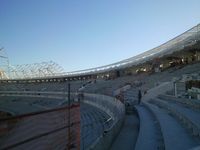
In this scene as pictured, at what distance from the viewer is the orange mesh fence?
12.3ft

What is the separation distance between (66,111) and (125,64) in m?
61.4

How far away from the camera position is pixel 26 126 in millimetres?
4160

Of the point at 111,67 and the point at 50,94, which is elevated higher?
the point at 111,67

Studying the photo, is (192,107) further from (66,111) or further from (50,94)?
(50,94)

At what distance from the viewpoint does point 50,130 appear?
4.09m

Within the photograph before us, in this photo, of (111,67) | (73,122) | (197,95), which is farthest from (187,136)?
(111,67)

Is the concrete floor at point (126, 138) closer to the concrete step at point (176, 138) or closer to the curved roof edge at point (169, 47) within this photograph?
the concrete step at point (176, 138)

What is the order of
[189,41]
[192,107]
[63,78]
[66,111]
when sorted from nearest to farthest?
[66,111] → [192,107] → [189,41] → [63,78]

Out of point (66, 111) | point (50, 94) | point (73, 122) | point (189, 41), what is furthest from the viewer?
point (50, 94)

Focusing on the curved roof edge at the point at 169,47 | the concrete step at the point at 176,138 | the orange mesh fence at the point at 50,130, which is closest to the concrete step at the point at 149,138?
the concrete step at the point at 176,138

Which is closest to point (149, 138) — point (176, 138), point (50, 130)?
point (176, 138)

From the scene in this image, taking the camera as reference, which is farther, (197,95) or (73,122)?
(197,95)

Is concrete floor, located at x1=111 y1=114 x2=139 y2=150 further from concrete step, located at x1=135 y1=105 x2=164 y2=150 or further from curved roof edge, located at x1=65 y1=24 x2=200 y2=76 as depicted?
curved roof edge, located at x1=65 y1=24 x2=200 y2=76

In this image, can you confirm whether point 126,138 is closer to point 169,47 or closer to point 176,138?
point 176,138
